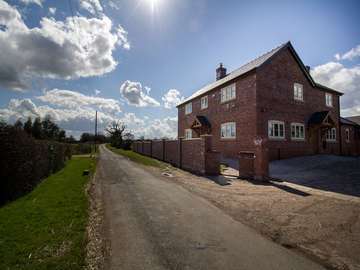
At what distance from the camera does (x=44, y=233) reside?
A: 420 centimetres

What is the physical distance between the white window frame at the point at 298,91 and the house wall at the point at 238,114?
539cm

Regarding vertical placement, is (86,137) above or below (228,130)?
above

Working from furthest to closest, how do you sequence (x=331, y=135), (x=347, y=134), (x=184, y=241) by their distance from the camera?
(x=347, y=134), (x=331, y=135), (x=184, y=241)

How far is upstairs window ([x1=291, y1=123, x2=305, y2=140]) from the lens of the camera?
18584mm

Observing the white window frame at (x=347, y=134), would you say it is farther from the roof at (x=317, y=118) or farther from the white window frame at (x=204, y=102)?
the white window frame at (x=204, y=102)

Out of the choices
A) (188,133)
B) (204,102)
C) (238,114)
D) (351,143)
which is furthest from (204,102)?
(351,143)

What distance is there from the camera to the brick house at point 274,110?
55.2 ft

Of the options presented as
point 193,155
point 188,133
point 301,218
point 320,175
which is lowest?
point 301,218

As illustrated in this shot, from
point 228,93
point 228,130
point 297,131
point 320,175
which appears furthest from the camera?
point 228,93

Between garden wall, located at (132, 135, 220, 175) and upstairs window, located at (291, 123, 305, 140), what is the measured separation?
9.90 meters

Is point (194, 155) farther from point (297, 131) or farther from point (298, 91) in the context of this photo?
point (298, 91)

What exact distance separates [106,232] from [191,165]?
10427 millimetres

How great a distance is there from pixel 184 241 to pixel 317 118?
2037 cm

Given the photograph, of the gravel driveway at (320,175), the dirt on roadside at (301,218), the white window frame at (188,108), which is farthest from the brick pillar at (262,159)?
the white window frame at (188,108)
